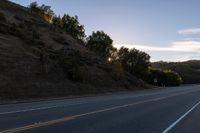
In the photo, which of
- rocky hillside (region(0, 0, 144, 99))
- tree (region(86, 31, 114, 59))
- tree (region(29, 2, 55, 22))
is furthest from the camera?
tree (region(86, 31, 114, 59))

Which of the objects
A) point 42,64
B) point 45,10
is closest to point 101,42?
point 45,10

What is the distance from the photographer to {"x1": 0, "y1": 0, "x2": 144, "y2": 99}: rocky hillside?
147ft

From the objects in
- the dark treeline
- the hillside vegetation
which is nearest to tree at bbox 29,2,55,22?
the dark treeline

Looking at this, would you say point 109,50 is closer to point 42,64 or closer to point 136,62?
point 136,62

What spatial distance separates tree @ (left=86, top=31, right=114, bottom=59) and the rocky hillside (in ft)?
127

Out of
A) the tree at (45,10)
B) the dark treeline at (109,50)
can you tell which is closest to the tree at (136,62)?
the dark treeline at (109,50)

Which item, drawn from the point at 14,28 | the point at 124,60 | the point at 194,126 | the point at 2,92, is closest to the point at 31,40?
the point at 14,28

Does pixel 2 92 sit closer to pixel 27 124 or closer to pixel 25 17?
pixel 27 124

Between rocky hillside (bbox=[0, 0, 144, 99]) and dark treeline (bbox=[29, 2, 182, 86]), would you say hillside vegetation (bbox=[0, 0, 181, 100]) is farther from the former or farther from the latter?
dark treeline (bbox=[29, 2, 182, 86])

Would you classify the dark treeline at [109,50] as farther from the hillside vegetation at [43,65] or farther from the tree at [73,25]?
the hillside vegetation at [43,65]

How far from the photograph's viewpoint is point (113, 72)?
242 feet

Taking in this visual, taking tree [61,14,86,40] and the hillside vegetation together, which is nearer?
the hillside vegetation

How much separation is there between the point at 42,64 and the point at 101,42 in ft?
233

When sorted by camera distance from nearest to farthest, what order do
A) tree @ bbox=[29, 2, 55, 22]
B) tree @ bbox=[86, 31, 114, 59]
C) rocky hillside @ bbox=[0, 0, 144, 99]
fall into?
rocky hillside @ bbox=[0, 0, 144, 99] → tree @ bbox=[29, 2, 55, 22] → tree @ bbox=[86, 31, 114, 59]
